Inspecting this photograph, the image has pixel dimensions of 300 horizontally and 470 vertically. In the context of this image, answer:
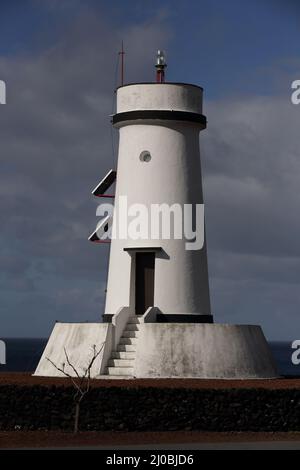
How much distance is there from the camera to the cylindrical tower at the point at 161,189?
38.9 m

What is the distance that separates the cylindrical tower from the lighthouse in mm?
32

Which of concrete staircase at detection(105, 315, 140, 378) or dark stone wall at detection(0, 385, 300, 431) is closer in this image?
dark stone wall at detection(0, 385, 300, 431)

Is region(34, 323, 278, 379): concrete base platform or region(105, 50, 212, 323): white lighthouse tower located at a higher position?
region(105, 50, 212, 323): white lighthouse tower

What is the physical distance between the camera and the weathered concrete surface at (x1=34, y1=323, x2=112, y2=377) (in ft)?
121

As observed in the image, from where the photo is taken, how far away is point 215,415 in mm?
30297

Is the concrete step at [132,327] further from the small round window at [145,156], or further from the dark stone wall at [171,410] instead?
the dark stone wall at [171,410]

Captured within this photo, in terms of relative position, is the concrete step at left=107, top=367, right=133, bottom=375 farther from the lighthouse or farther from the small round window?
the small round window

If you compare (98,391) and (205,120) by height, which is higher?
(205,120)

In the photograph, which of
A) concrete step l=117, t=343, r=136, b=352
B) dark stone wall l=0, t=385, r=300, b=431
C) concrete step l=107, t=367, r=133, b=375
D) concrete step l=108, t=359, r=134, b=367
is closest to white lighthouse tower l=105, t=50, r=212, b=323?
concrete step l=117, t=343, r=136, b=352

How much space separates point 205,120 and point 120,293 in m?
6.43

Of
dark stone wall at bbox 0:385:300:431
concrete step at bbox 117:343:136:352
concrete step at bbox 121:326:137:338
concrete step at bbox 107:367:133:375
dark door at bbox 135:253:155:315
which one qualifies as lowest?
dark stone wall at bbox 0:385:300:431
